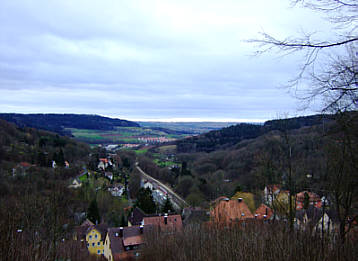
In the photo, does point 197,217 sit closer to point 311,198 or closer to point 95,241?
point 311,198

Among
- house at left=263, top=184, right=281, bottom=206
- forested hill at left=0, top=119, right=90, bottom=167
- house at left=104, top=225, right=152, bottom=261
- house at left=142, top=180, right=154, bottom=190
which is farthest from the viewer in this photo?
house at left=142, top=180, right=154, bottom=190

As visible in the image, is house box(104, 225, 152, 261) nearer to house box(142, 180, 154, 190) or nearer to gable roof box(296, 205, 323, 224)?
gable roof box(296, 205, 323, 224)

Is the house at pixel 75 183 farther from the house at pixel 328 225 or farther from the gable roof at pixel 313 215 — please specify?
the gable roof at pixel 313 215

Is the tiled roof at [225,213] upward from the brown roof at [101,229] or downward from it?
upward

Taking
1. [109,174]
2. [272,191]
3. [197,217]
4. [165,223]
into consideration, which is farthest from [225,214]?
[109,174]

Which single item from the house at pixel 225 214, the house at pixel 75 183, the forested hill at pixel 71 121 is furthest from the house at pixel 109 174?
the forested hill at pixel 71 121

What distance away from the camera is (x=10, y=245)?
Result: 2738 millimetres

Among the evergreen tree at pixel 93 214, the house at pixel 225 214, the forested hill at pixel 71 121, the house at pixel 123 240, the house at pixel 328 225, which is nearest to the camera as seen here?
the house at pixel 328 225

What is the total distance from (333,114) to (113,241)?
49.5 feet

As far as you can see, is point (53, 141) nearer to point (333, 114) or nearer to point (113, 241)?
point (113, 241)

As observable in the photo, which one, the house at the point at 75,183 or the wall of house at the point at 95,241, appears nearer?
the wall of house at the point at 95,241

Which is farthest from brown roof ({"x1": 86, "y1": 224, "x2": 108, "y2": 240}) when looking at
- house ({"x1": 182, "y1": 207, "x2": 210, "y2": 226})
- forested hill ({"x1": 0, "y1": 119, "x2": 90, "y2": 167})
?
forested hill ({"x1": 0, "y1": 119, "x2": 90, "y2": 167})

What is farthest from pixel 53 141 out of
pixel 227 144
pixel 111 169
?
pixel 227 144

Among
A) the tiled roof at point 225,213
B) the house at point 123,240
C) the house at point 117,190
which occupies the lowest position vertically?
the house at point 117,190
